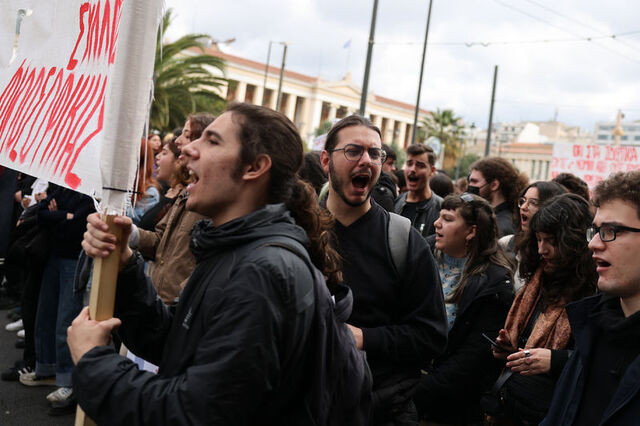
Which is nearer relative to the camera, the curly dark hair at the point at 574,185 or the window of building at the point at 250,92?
the curly dark hair at the point at 574,185

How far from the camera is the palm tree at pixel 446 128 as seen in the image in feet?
194

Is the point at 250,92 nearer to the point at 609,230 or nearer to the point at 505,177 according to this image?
the point at 505,177

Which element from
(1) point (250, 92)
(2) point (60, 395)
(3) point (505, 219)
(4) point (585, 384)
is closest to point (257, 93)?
(1) point (250, 92)

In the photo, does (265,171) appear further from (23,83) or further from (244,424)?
(23,83)

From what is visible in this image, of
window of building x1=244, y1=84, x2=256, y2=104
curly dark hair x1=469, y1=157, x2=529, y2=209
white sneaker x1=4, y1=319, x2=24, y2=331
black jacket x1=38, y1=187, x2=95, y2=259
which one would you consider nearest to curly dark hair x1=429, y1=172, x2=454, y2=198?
curly dark hair x1=469, y1=157, x2=529, y2=209

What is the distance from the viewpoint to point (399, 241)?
2.36 meters

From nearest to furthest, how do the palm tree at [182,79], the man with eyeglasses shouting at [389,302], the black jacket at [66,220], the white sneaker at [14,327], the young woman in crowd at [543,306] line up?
the man with eyeglasses shouting at [389,302] → the young woman in crowd at [543,306] → the black jacket at [66,220] → the white sneaker at [14,327] → the palm tree at [182,79]

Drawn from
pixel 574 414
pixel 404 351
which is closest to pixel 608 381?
pixel 574 414

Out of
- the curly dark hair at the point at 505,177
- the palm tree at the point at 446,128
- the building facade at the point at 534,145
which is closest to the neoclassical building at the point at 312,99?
the palm tree at the point at 446,128

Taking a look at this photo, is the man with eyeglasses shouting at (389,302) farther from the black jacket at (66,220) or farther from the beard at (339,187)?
the black jacket at (66,220)

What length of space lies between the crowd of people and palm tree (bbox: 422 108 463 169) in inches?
2234

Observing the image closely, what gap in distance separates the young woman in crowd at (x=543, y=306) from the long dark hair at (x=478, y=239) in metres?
0.25

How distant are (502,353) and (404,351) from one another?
2.81 feet

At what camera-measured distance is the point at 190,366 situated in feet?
4.86
